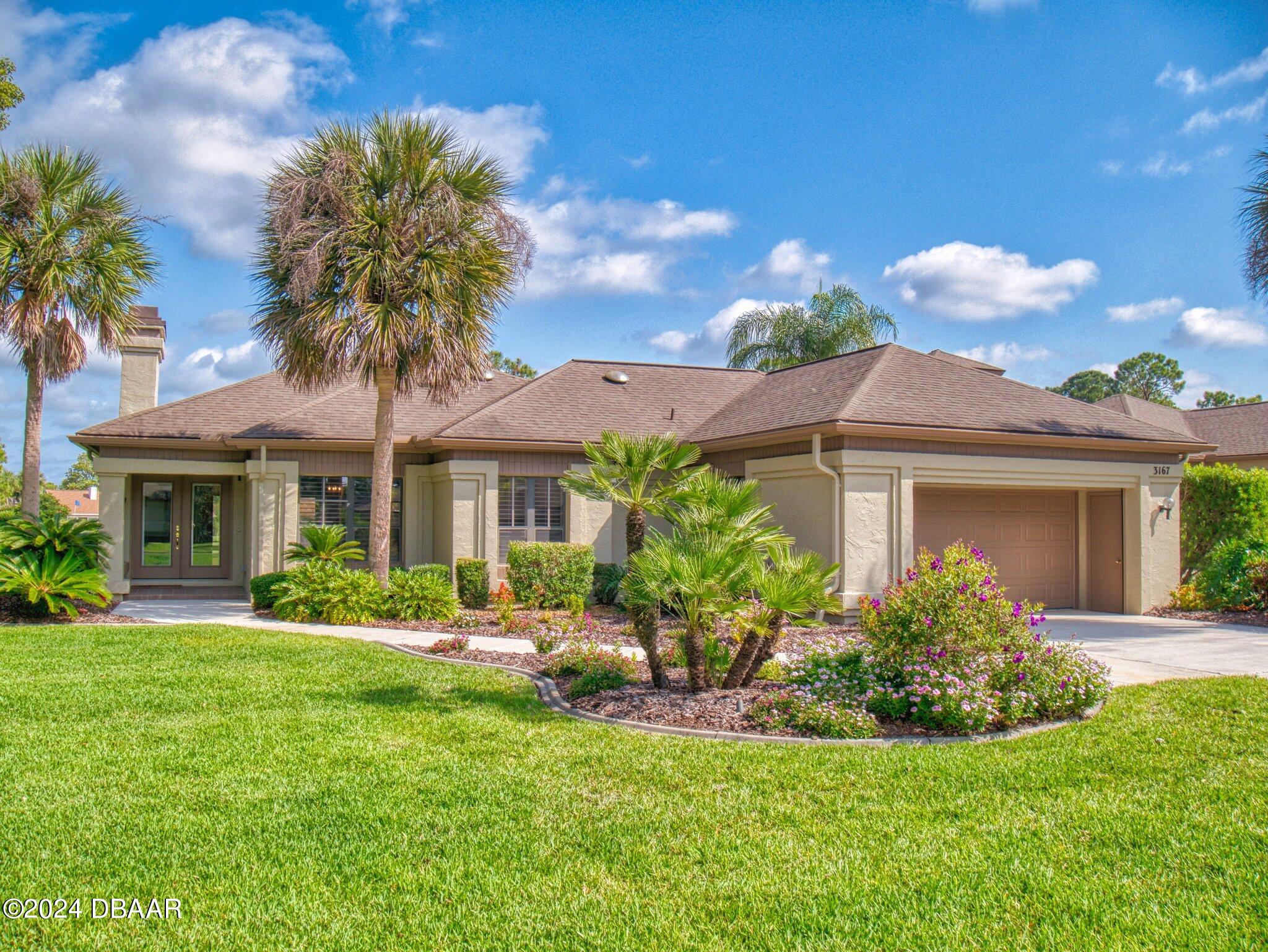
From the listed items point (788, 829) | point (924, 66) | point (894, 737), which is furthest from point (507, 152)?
point (788, 829)

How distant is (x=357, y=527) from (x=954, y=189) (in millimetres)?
13534

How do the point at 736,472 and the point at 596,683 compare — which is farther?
the point at 736,472

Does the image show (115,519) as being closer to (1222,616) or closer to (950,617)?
(950,617)

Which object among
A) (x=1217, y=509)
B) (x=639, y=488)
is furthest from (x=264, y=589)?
(x=1217, y=509)

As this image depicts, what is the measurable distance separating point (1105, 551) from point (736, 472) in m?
7.26

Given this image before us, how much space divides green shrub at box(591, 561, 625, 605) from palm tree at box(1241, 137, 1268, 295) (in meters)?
12.9

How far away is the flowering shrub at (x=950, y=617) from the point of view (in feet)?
23.7

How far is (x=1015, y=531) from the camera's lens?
1636 centimetres

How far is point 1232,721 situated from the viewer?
23.3 feet

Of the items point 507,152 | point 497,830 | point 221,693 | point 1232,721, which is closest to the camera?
point 497,830

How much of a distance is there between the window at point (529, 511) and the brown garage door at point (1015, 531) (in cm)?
697

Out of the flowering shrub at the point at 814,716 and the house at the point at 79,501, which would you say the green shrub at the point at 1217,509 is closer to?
the flowering shrub at the point at 814,716

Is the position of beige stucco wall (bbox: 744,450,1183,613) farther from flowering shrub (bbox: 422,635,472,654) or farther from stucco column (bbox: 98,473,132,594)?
stucco column (bbox: 98,473,132,594)

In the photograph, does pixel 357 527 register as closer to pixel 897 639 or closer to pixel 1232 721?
pixel 897 639
